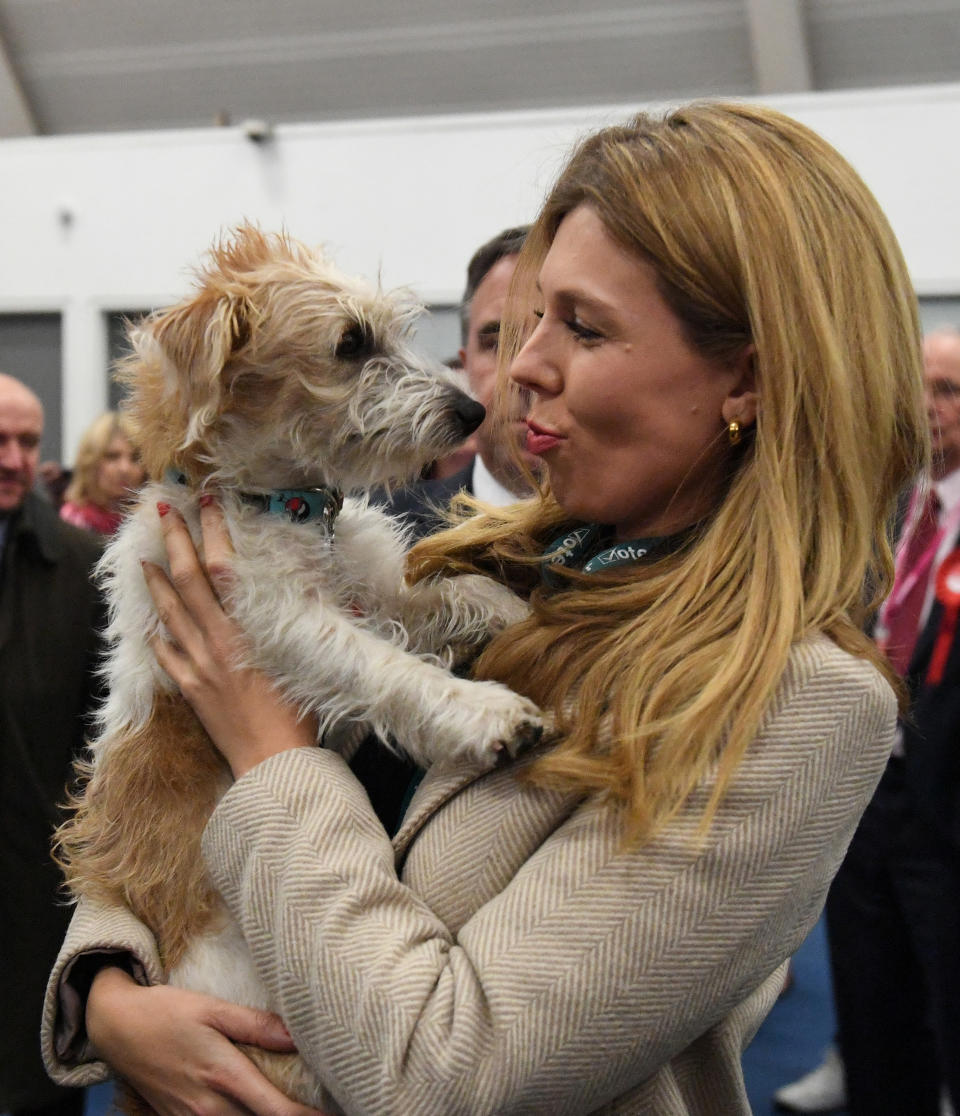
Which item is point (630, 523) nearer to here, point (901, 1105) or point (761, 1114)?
point (901, 1105)

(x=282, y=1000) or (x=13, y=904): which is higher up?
(x=282, y=1000)

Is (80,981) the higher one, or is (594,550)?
(594,550)

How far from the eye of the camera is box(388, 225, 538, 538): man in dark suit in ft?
8.89

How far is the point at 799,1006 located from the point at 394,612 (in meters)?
4.01

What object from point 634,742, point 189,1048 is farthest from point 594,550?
point 189,1048

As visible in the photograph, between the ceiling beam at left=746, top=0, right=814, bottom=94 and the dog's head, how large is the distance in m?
6.59

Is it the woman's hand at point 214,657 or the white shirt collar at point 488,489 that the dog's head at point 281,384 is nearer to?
the woman's hand at point 214,657

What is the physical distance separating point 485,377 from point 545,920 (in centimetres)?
192

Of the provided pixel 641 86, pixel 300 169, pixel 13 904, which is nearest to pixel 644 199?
pixel 13 904

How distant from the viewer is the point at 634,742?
47.2 inches

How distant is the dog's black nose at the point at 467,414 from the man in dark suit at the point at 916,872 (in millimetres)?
1460

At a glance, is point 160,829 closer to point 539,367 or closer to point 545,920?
point 545,920

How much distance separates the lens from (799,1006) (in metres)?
5.13

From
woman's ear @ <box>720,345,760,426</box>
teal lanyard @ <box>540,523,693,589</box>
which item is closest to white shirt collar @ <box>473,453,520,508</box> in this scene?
teal lanyard @ <box>540,523,693,589</box>
